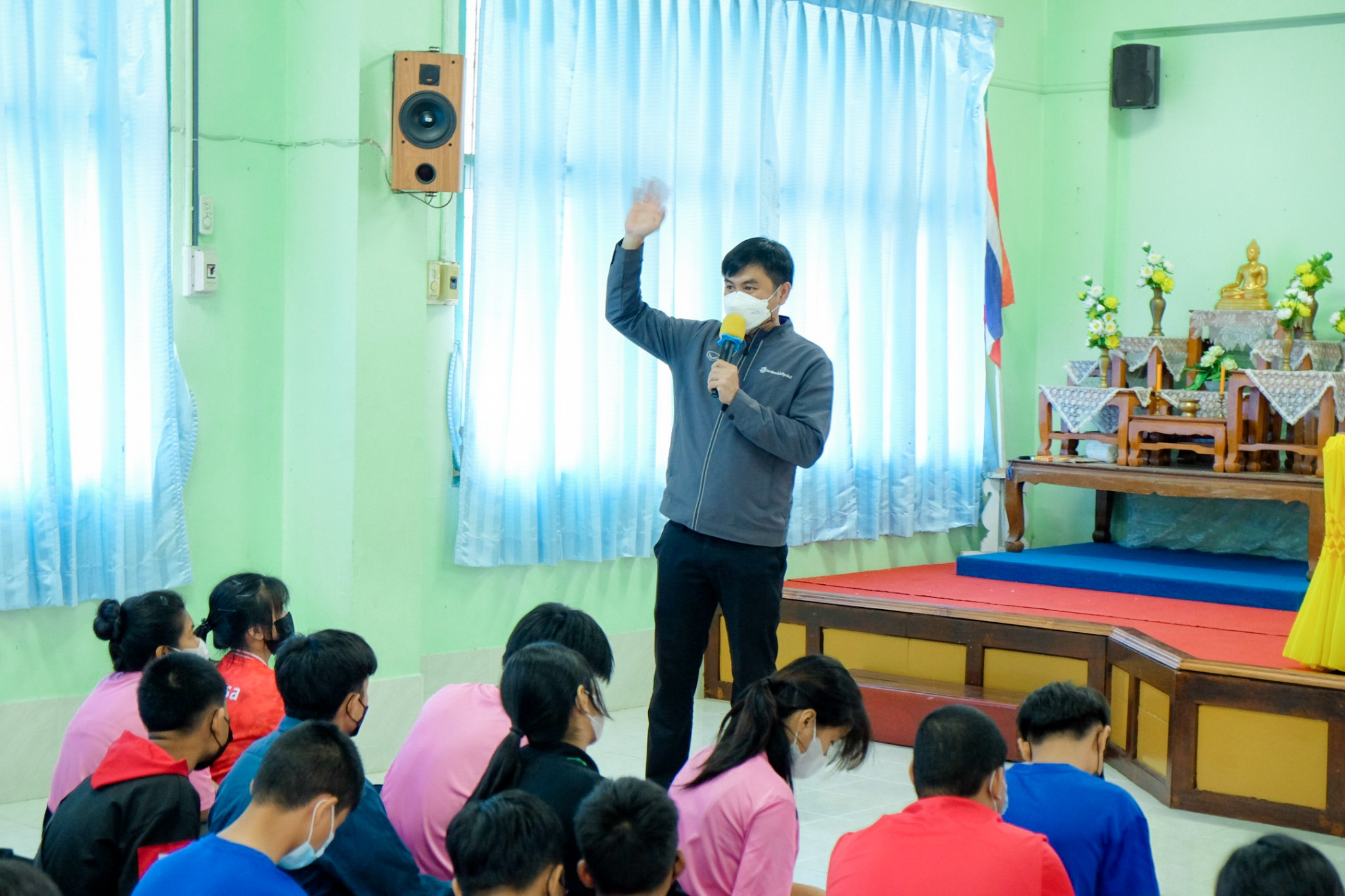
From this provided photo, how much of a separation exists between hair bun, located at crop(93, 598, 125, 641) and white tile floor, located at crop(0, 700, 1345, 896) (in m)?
0.87

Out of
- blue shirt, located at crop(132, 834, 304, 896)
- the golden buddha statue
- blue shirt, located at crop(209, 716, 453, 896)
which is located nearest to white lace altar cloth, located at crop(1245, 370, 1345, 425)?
the golden buddha statue

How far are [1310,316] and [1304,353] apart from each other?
0.21m

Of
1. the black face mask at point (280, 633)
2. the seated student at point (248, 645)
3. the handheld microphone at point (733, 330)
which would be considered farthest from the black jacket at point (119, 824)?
the handheld microphone at point (733, 330)

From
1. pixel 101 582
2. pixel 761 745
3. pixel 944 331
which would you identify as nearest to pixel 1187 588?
pixel 944 331

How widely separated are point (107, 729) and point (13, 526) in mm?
1497

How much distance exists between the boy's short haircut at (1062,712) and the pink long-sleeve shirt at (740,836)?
22.0 inches

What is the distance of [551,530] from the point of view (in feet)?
16.5

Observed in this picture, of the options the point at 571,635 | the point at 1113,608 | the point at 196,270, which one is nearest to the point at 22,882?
the point at 571,635

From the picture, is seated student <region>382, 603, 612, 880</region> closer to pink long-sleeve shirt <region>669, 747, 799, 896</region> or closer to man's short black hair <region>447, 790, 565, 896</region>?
pink long-sleeve shirt <region>669, 747, 799, 896</region>

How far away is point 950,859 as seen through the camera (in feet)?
6.44

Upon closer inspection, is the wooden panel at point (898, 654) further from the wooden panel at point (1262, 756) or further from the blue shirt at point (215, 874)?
the blue shirt at point (215, 874)

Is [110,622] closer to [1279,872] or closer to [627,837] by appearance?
[627,837]

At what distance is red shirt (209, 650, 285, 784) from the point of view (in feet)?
9.65

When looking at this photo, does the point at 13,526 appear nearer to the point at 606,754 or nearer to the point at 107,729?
the point at 107,729
